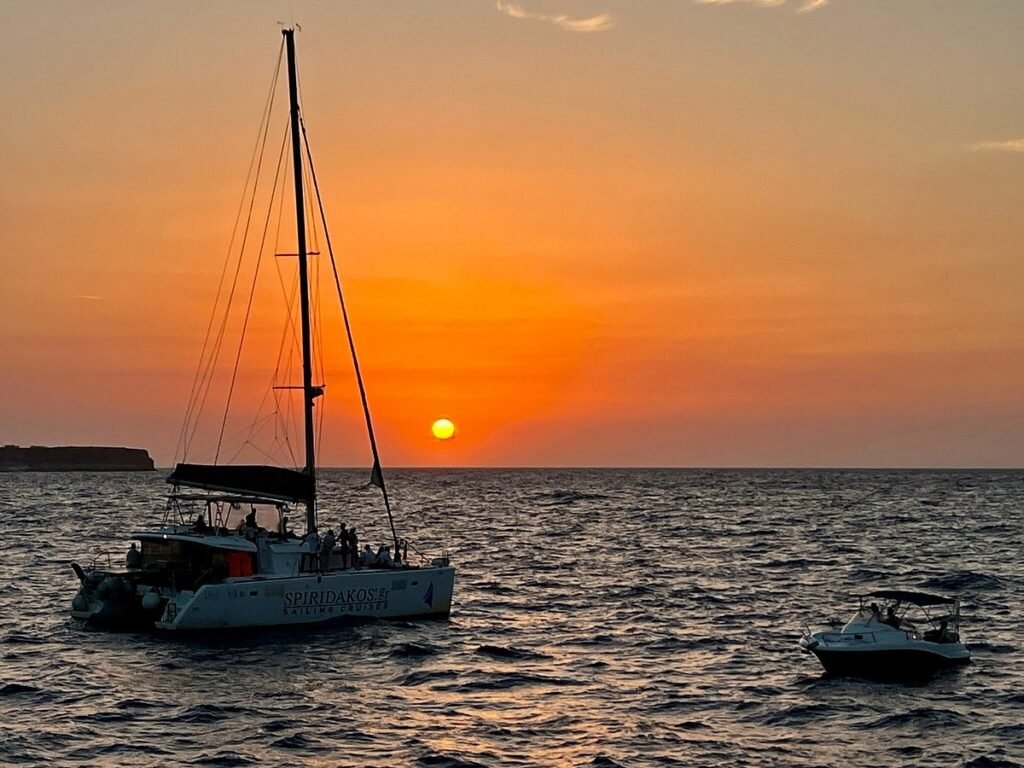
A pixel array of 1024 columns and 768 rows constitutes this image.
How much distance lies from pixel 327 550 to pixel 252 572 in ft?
8.47

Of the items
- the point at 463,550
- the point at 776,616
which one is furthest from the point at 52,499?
the point at 776,616

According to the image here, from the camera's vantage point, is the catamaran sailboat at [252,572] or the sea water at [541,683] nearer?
the sea water at [541,683]

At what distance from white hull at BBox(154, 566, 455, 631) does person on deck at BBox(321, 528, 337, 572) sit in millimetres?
538

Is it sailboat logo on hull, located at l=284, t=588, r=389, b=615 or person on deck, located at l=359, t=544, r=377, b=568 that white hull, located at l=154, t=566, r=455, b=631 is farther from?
person on deck, located at l=359, t=544, r=377, b=568

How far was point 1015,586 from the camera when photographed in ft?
175

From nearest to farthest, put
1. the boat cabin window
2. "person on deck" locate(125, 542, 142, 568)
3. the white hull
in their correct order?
the white hull, the boat cabin window, "person on deck" locate(125, 542, 142, 568)

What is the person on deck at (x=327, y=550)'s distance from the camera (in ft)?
132

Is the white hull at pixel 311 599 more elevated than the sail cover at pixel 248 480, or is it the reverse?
the sail cover at pixel 248 480

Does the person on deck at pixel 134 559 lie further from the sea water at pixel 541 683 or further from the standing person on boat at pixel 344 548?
the standing person on boat at pixel 344 548

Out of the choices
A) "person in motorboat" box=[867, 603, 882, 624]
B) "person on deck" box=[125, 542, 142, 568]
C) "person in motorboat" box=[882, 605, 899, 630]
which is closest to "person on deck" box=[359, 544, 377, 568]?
"person on deck" box=[125, 542, 142, 568]

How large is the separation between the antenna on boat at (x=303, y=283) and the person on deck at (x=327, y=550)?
31.2 inches

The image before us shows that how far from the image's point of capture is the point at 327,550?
40500mm

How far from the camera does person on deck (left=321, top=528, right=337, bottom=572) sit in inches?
1588

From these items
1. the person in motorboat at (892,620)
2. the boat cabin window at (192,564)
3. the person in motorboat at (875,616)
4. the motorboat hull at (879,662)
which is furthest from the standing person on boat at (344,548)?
the person in motorboat at (892,620)
